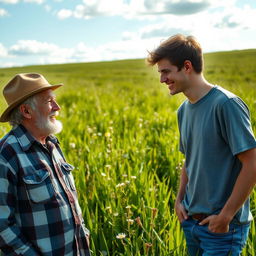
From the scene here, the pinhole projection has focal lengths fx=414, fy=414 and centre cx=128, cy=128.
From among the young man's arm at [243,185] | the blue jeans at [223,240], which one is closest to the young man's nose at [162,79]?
the young man's arm at [243,185]

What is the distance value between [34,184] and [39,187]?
0.10ft

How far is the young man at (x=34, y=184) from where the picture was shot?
6.50ft

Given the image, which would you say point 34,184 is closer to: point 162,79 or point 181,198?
point 162,79

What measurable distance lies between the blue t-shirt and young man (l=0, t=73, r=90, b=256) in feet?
2.23

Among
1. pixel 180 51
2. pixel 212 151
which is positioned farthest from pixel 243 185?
pixel 180 51

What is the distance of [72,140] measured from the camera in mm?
5516

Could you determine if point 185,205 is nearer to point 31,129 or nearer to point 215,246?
point 215,246

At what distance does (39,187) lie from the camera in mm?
2025

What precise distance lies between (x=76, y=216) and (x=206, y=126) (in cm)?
83

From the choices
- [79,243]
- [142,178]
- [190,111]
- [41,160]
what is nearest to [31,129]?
[41,160]

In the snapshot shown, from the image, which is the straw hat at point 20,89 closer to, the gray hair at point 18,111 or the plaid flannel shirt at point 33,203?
the gray hair at point 18,111

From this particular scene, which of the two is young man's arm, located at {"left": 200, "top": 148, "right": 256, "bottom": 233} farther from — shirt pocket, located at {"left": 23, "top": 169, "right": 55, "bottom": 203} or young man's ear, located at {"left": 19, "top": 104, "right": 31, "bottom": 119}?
young man's ear, located at {"left": 19, "top": 104, "right": 31, "bottom": 119}

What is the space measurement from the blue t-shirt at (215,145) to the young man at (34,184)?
680 millimetres

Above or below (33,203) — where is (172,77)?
above
